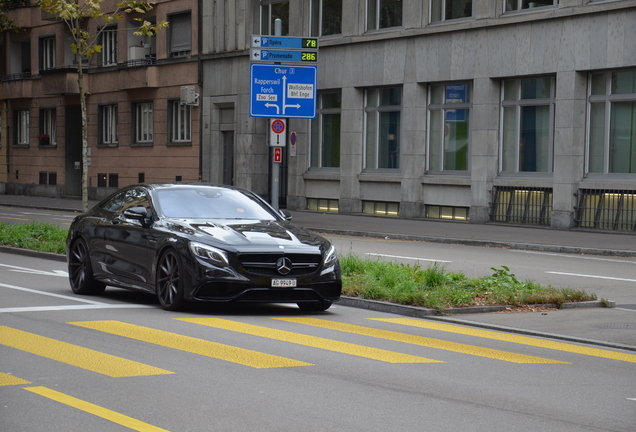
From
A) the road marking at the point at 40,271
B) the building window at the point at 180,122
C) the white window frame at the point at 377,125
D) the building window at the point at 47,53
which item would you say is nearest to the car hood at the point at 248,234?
the road marking at the point at 40,271

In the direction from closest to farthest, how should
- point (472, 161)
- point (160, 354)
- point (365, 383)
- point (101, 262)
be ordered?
point (365, 383) < point (160, 354) < point (101, 262) < point (472, 161)

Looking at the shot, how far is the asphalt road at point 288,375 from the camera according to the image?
20.9ft

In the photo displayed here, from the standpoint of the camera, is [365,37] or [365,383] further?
[365,37]

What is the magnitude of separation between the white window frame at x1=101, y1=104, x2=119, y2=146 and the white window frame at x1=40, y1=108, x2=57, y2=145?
4.33 m

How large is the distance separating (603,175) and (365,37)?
31.3 feet

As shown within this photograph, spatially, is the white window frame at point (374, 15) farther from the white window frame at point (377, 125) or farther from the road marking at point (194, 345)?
the road marking at point (194, 345)

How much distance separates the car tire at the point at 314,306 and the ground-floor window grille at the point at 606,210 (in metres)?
15.9

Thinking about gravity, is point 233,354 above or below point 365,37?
below

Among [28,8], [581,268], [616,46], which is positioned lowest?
[581,268]

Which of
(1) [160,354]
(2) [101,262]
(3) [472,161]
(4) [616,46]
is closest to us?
(1) [160,354]

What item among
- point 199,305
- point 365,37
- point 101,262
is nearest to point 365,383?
point 199,305

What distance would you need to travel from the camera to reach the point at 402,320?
11547 millimetres

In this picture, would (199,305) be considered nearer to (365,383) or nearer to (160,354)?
Answer: (160,354)

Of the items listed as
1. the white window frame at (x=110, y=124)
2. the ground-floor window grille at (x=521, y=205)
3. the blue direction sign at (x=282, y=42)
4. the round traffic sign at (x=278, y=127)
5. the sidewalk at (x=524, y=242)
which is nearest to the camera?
the sidewalk at (x=524, y=242)
